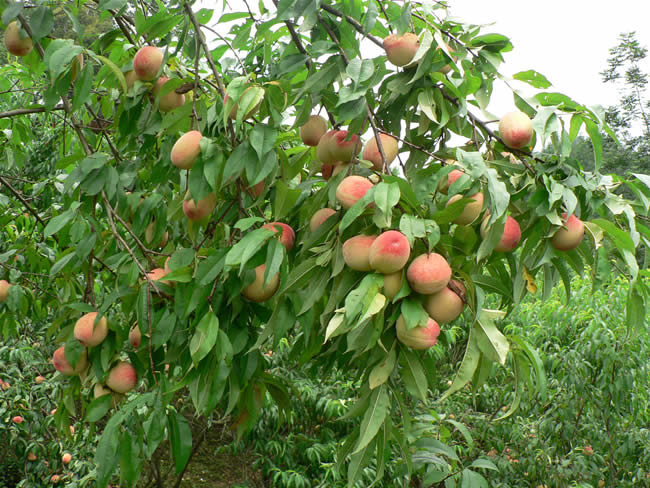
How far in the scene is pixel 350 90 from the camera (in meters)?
0.75

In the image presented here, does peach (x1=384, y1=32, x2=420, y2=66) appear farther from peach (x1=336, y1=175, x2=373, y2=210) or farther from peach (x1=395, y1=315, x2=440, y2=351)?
peach (x1=395, y1=315, x2=440, y2=351)

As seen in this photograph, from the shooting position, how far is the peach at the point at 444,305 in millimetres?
677

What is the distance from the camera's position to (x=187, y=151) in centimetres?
86

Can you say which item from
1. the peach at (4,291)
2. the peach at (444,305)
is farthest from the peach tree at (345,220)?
the peach at (4,291)

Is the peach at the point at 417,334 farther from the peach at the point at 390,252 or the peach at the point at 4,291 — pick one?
the peach at the point at 4,291

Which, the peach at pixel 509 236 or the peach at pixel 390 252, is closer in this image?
the peach at pixel 390 252

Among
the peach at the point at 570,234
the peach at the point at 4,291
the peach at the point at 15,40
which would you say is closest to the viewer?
the peach at the point at 570,234

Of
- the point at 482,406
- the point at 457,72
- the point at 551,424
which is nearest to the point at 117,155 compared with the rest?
the point at 457,72

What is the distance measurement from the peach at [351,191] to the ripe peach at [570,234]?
0.89 ft

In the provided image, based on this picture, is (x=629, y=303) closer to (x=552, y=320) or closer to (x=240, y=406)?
(x=240, y=406)

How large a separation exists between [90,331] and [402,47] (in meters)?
0.72

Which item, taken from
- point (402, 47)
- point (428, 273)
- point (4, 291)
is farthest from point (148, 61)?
point (4, 291)

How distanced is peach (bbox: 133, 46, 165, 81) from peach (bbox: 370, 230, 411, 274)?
1.94ft

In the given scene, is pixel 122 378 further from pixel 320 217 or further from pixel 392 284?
pixel 392 284
